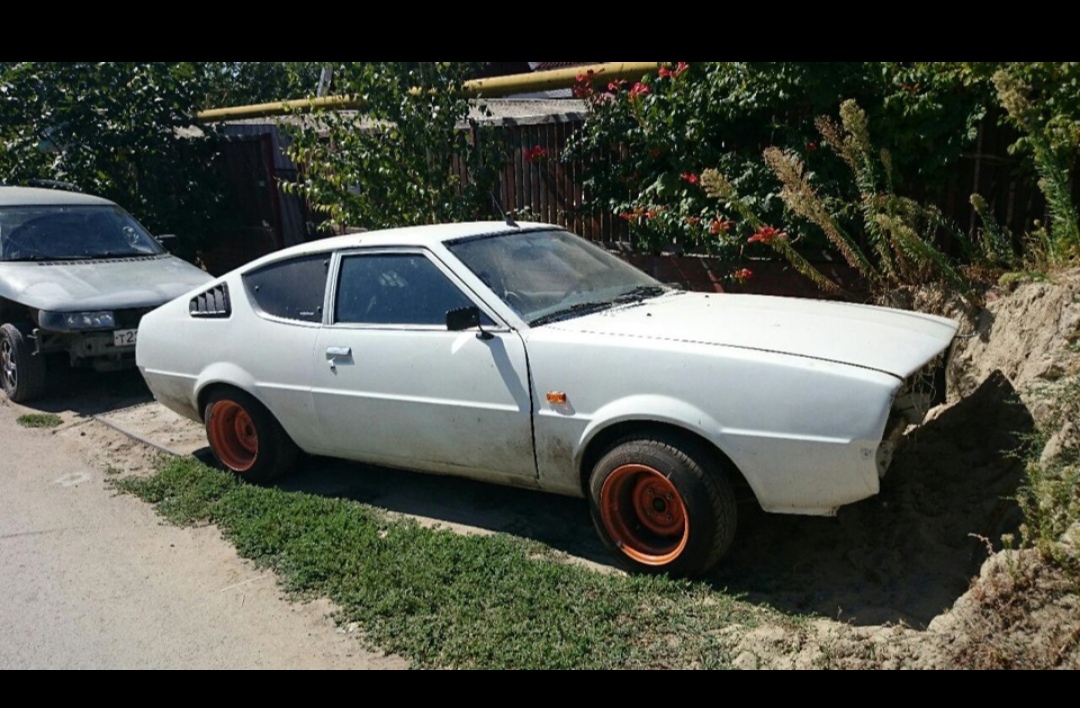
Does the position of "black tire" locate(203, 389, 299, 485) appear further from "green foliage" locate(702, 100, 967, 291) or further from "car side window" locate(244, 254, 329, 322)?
"green foliage" locate(702, 100, 967, 291)

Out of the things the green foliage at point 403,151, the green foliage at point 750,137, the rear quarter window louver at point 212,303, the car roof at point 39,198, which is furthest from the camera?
the car roof at point 39,198

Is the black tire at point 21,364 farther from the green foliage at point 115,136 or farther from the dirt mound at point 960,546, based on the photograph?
the dirt mound at point 960,546

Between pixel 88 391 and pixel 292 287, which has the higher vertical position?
pixel 292 287

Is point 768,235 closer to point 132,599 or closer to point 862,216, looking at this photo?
point 862,216

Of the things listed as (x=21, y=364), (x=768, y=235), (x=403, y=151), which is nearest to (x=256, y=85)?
(x=403, y=151)

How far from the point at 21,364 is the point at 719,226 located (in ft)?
20.6

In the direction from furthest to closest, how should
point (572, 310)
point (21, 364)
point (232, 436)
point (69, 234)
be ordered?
1. point (69, 234)
2. point (21, 364)
3. point (232, 436)
4. point (572, 310)

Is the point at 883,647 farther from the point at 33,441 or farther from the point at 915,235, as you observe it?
the point at 33,441

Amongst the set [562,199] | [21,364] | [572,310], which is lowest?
[21,364]

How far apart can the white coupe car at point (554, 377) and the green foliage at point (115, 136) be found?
717 centimetres

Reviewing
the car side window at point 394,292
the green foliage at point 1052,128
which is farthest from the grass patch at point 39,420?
the green foliage at point 1052,128

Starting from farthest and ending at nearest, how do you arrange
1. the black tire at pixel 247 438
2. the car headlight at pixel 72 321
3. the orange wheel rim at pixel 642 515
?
the car headlight at pixel 72 321, the black tire at pixel 247 438, the orange wheel rim at pixel 642 515

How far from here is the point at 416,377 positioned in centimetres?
473

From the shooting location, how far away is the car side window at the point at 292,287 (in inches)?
211
